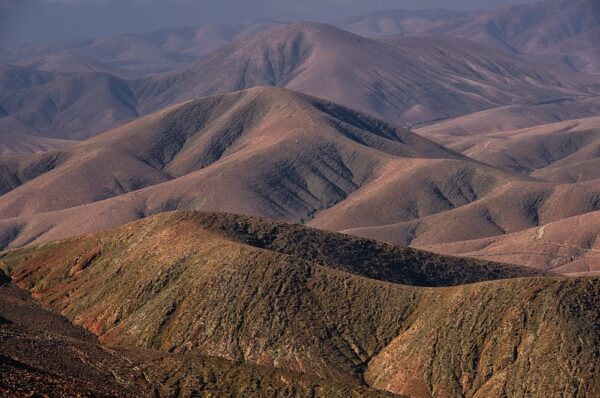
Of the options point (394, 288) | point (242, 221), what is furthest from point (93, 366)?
point (242, 221)

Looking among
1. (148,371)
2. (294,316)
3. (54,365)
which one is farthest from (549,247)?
(54,365)

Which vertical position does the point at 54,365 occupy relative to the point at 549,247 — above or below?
above

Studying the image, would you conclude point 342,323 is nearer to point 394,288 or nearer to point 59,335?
point 394,288

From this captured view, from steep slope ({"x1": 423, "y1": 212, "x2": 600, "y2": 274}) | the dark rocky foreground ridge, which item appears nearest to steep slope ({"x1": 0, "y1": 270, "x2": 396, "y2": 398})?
the dark rocky foreground ridge

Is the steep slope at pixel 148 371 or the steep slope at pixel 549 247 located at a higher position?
the steep slope at pixel 148 371

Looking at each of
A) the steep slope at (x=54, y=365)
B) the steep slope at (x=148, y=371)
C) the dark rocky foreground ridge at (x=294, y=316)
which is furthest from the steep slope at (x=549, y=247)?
the steep slope at (x=54, y=365)

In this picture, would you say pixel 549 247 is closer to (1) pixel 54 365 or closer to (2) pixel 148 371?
(2) pixel 148 371

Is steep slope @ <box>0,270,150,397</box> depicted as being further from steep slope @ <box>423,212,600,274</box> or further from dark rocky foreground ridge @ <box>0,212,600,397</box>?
steep slope @ <box>423,212,600,274</box>

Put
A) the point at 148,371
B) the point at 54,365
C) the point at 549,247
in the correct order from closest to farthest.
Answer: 1. the point at 54,365
2. the point at 148,371
3. the point at 549,247

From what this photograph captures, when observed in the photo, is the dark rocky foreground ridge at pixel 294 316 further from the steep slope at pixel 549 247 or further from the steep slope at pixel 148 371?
the steep slope at pixel 549 247
